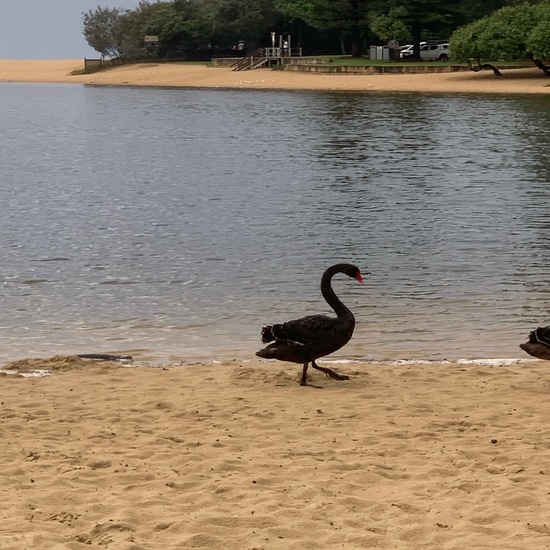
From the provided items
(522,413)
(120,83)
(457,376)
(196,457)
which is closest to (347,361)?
(457,376)

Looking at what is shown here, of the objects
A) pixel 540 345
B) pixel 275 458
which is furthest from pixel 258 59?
pixel 275 458

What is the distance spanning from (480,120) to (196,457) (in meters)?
47.7

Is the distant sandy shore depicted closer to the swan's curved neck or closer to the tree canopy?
the tree canopy

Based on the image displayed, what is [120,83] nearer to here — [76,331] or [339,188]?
[339,188]

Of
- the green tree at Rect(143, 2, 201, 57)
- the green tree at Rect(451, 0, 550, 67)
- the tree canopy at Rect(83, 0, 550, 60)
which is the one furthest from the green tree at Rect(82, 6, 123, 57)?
the green tree at Rect(451, 0, 550, 67)

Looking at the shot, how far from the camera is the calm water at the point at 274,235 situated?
14.7 m

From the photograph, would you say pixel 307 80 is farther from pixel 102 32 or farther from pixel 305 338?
pixel 305 338

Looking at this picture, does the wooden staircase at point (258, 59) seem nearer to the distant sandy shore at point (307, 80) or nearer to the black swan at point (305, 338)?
the distant sandy shore at point (307, 80)

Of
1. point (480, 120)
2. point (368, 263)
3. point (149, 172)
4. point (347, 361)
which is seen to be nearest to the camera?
point (347, 361)

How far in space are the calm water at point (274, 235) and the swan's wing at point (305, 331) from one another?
2237 millimetres

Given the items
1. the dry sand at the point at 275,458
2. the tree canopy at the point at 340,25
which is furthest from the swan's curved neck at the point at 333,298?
the tree canopy at the point at 340,25

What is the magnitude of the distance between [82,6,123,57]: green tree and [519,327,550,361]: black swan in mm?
135406

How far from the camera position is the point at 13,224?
26078mm

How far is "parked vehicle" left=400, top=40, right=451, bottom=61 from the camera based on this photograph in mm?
92688
